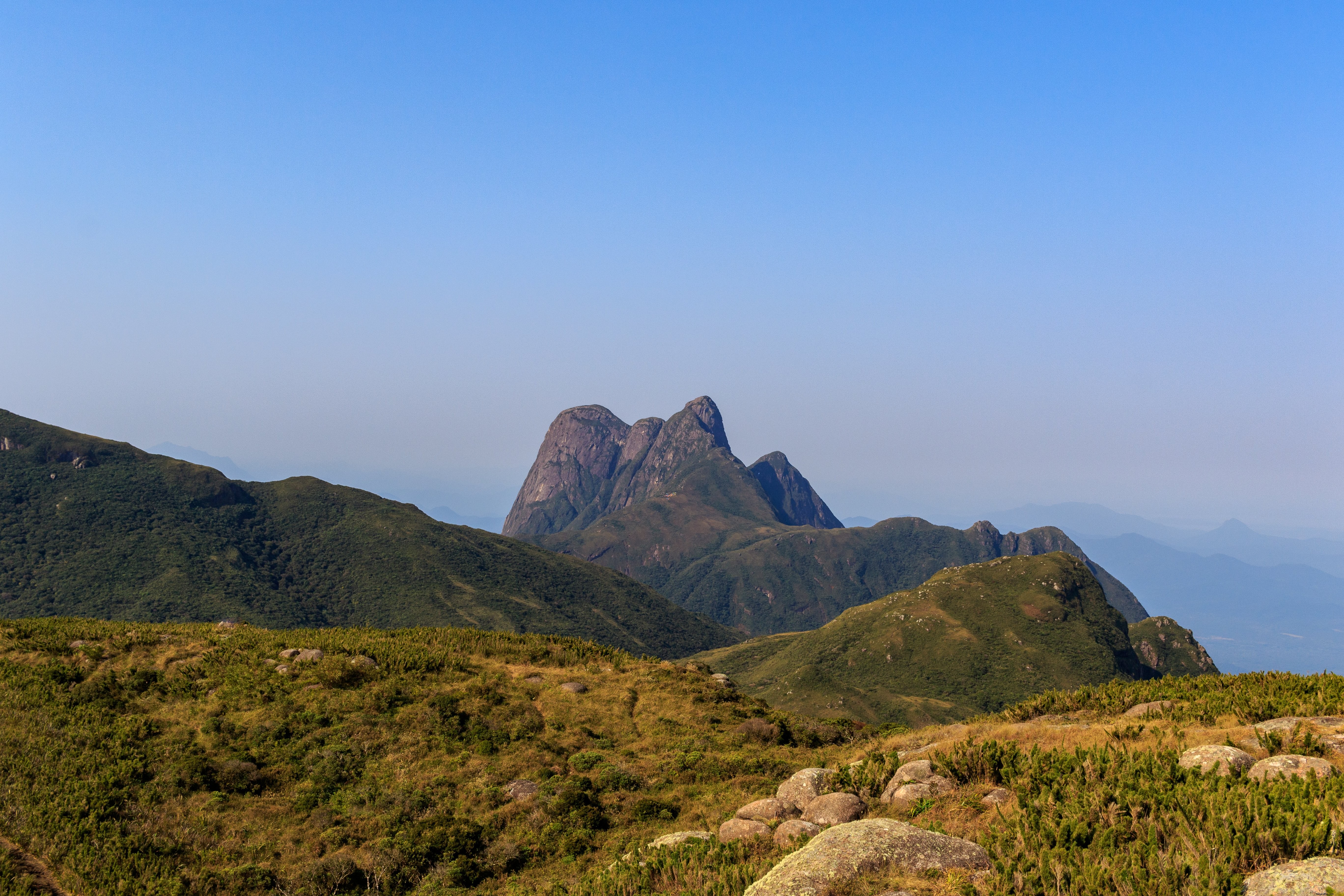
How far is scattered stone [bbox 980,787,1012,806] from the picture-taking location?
1750 cm

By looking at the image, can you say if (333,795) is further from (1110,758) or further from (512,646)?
(1110,758)

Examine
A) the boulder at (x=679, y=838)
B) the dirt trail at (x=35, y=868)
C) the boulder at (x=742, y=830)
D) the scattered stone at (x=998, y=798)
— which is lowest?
the dirt trail at (x=35, y=868)

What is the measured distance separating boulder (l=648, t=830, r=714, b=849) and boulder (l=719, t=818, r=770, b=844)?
1.10ft

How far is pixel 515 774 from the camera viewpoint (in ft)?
92.3

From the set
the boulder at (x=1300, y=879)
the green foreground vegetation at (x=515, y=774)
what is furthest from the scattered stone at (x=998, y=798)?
the boulder at (x=1300, y=879)

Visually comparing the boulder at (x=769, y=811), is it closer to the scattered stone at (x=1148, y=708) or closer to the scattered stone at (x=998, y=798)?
the scattered stone at (x=998, y=798)

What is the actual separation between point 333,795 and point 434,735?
5151 mm

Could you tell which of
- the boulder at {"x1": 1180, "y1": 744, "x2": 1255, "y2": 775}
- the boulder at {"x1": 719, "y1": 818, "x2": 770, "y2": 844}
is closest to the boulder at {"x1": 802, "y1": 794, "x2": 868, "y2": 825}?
the boulder at {"x1": 719, "y1": 818, "x2": 770, "y2": 844}

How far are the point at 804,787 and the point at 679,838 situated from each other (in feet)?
14.2

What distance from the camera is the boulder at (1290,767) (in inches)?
626

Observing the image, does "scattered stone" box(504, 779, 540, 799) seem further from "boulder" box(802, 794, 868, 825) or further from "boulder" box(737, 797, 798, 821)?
"boulder" box(802, 794, 868, 825)

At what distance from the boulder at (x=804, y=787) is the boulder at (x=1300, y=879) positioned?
1083 centimetres

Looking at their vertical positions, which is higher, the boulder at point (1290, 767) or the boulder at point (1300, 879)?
the boulder at point (1290, 767)

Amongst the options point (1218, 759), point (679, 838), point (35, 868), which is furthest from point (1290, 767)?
point (35, 868)
